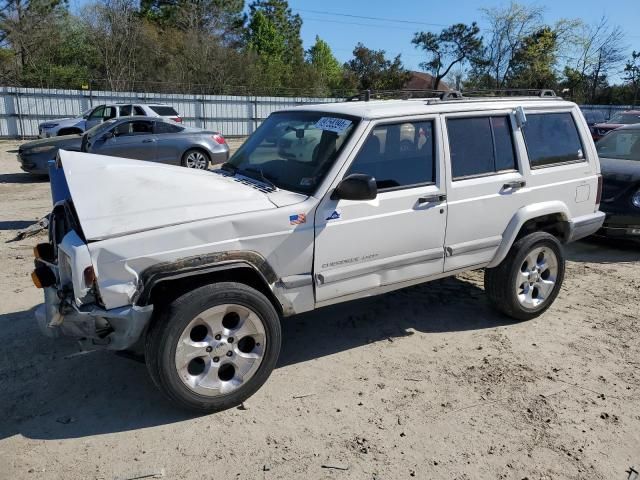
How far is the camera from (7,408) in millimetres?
3430

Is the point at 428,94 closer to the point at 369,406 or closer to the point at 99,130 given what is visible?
the point at 369,406

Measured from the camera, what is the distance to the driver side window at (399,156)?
383 cm

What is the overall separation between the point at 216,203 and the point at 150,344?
94cm

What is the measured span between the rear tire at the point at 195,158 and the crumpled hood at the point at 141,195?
361 inches

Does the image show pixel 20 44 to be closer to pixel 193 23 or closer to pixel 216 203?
pixel 193 23

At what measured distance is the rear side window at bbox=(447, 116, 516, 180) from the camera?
4223 mm

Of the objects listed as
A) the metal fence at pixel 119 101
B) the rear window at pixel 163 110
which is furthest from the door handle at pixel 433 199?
the metal fence at pixel 119 101

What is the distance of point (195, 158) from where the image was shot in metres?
13.0

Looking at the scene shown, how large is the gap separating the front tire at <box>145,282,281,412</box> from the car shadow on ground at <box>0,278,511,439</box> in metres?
0.26

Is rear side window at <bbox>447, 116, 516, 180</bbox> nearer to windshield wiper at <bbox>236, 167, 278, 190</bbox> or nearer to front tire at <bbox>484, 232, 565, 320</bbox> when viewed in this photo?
front tire at <bbox>484, 232, 565, 320</bbox>

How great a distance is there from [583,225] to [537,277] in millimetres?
739

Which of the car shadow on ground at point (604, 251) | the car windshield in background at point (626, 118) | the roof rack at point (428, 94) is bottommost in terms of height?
the car shadow on ground at point (604, 251)

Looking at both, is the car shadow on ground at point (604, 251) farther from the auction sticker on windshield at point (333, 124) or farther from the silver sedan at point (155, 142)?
the silver sedan at point (155, 142)

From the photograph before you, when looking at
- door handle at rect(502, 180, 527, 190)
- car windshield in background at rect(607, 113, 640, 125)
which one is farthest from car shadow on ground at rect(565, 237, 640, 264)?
car windshield in background at rect(607, 113, 640, 125)
